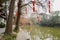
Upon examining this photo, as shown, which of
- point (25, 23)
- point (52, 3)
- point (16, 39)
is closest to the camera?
point (16, 39)

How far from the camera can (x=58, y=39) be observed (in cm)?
369

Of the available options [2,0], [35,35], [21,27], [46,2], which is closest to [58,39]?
[35,35]

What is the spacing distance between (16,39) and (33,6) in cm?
74

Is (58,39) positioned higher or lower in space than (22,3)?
lower

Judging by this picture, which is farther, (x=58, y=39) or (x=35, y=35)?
(x=35, y=35)

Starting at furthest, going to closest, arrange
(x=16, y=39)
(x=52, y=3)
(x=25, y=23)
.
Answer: (x=25, y=23) < (x=52, y=3) < (x=16, y=39)

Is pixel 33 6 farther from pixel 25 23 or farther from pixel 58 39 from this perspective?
pixel 58 39

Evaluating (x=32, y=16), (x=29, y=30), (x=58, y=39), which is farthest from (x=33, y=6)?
(x=58, y=39)

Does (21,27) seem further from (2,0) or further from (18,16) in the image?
(2,0)

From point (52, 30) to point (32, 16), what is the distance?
1.72 ft

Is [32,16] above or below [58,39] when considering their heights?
above

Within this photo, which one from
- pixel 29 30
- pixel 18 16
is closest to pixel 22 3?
pixel 18 16

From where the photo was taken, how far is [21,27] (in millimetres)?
4371

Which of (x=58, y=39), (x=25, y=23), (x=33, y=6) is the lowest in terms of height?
(x=58, y=39)
